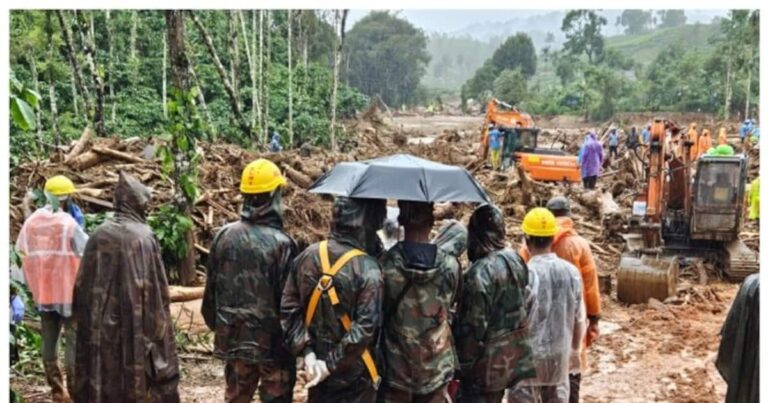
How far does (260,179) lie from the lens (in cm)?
434

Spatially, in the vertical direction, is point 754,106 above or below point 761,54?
above

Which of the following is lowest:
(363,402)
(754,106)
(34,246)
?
(363,402)

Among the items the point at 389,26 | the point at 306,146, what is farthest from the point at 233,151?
the point at 389,26

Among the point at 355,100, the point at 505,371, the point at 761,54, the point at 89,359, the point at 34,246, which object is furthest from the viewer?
the point at 355,100

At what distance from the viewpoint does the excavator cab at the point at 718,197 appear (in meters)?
11.4

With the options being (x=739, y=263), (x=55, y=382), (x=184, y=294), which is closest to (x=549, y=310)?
(x=55, y=382)

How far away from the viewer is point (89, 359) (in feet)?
15.5

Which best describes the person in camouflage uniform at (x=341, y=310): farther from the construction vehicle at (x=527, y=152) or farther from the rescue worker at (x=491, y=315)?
the construction vehicle at (x=527, y=152)

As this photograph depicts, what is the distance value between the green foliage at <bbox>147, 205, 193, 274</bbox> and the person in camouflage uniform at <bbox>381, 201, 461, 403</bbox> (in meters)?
5.22

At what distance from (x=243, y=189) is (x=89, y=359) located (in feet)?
5.02

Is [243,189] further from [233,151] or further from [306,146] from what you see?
[306,146]

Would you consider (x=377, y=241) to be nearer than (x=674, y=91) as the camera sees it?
Yes

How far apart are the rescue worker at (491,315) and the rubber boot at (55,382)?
3.20 m

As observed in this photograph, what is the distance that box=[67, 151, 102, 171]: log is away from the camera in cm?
1164
